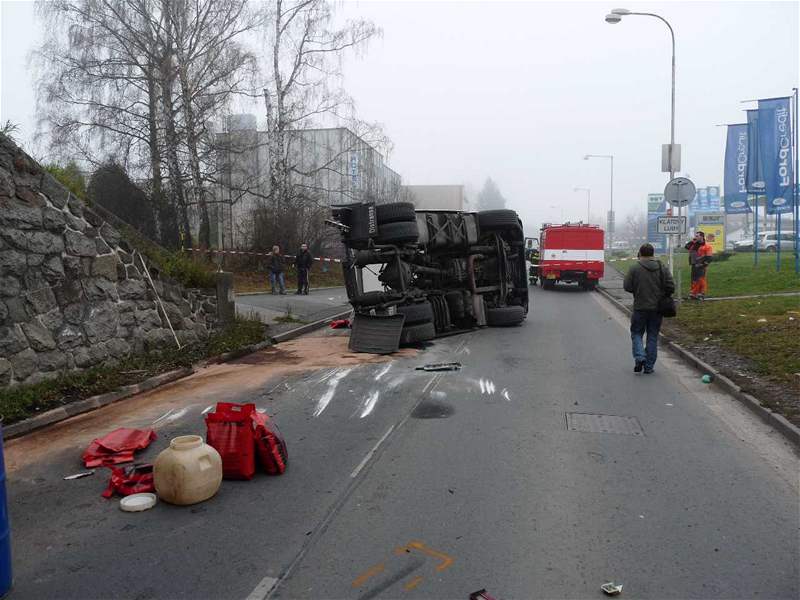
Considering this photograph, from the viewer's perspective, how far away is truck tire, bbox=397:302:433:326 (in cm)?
1205

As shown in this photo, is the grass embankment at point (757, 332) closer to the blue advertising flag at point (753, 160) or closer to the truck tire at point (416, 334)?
the truck tire at point (416, 334)

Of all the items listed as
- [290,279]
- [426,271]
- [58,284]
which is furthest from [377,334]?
[290,279]

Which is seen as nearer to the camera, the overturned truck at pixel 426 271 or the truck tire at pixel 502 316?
the overturned truck at pixel 426 271

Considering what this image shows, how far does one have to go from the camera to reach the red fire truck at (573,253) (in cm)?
2744

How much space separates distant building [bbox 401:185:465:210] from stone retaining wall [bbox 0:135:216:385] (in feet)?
116

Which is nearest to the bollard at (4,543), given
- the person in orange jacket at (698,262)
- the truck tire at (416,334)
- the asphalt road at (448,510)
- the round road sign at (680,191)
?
the asphalt road at (448,510)

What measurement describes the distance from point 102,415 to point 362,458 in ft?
11.4

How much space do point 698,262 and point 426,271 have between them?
29.0ft

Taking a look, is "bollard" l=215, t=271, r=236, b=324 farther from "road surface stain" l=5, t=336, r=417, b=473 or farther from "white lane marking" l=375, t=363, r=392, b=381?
"white lane marking" l=375, t=363, r=392, b=381

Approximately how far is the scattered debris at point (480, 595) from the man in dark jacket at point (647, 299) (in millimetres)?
6983

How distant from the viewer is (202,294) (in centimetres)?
1169

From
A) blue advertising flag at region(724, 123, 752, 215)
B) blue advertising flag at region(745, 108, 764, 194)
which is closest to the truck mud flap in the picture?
blue advertising flag at region(745, 108, 764, 194)

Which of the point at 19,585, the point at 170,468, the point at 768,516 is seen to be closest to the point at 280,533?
the point at 170,468

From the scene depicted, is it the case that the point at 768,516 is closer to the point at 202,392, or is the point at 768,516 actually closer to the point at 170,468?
the point at 170,468
